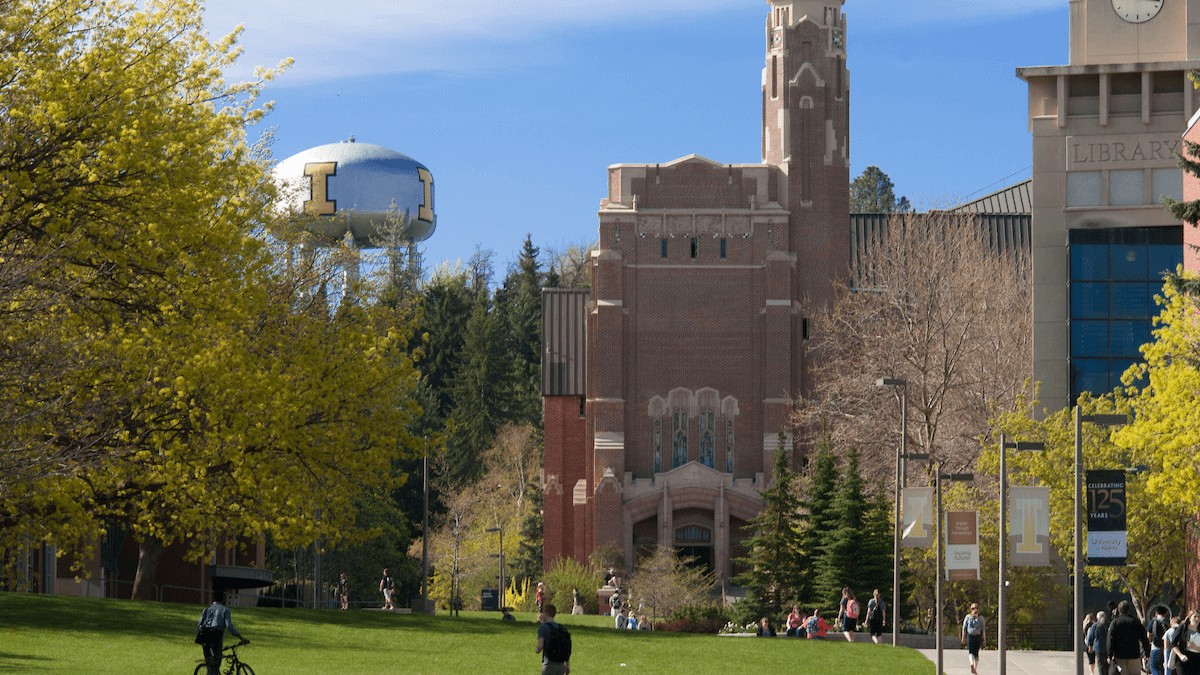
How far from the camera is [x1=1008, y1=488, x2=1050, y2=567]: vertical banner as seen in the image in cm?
3562

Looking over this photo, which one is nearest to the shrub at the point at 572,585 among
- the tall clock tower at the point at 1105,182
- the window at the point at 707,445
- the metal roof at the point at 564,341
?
the window at the point at 707,445

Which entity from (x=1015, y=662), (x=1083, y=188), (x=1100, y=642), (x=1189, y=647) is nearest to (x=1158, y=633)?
(x=1100, y=642)

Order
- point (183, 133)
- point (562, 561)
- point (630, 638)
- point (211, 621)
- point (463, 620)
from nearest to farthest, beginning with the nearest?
point (211, 621), point (183, 133), point (630, 638), point (463, 620), point (562, 561)

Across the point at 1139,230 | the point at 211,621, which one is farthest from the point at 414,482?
the point at 211,621

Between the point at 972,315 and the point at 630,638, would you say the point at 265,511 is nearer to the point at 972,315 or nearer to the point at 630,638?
the point at 630,638

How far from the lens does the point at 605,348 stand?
3652 inches

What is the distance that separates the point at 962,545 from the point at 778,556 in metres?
24.2

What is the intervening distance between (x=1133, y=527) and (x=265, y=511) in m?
23.5

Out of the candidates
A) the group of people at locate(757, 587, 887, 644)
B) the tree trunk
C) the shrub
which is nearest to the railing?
the group of people at locate(757, 587, 887, 644)

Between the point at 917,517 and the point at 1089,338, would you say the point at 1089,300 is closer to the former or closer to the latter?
the point at 1089,338

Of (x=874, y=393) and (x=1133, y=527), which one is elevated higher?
(x=874, y=393)

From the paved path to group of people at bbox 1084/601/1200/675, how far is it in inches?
200

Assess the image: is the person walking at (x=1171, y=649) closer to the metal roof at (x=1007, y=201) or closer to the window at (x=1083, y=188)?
the window at (x=1083, y=188)

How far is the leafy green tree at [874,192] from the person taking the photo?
16075cm
